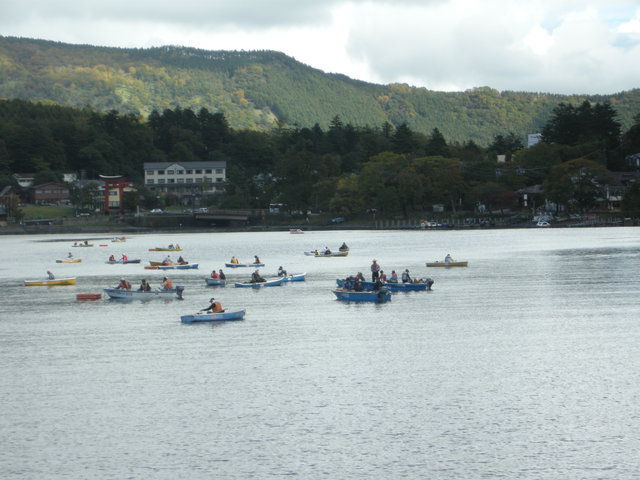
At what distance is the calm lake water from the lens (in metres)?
27.5

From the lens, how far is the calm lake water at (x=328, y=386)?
27.5 meters

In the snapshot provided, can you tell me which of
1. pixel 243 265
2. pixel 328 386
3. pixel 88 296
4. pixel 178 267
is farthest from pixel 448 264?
pixel 328 386

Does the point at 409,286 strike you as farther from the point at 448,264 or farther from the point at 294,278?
the point at 448,264

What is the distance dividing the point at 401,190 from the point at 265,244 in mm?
40471

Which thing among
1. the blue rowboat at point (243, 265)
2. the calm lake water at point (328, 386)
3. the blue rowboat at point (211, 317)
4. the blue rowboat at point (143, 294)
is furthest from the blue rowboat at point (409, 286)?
the blue rowboat at point (243, 265)

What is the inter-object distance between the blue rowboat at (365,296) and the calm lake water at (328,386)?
98 centimetres

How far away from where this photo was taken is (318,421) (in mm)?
31234

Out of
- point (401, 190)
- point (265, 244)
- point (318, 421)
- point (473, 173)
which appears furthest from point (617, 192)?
point (318, 421)

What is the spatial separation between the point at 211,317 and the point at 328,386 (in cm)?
1746

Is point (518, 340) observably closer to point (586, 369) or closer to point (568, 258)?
point (586, 369)

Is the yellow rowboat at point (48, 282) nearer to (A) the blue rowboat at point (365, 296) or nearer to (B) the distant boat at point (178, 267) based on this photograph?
(B) the distant boat at point (178, 267)

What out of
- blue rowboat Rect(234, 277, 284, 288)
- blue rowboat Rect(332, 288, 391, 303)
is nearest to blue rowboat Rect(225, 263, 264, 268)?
blue rowboat Rect(234, 277, 284, 288)

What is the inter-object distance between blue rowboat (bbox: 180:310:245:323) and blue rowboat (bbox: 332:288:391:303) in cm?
1067

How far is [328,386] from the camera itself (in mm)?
35969
